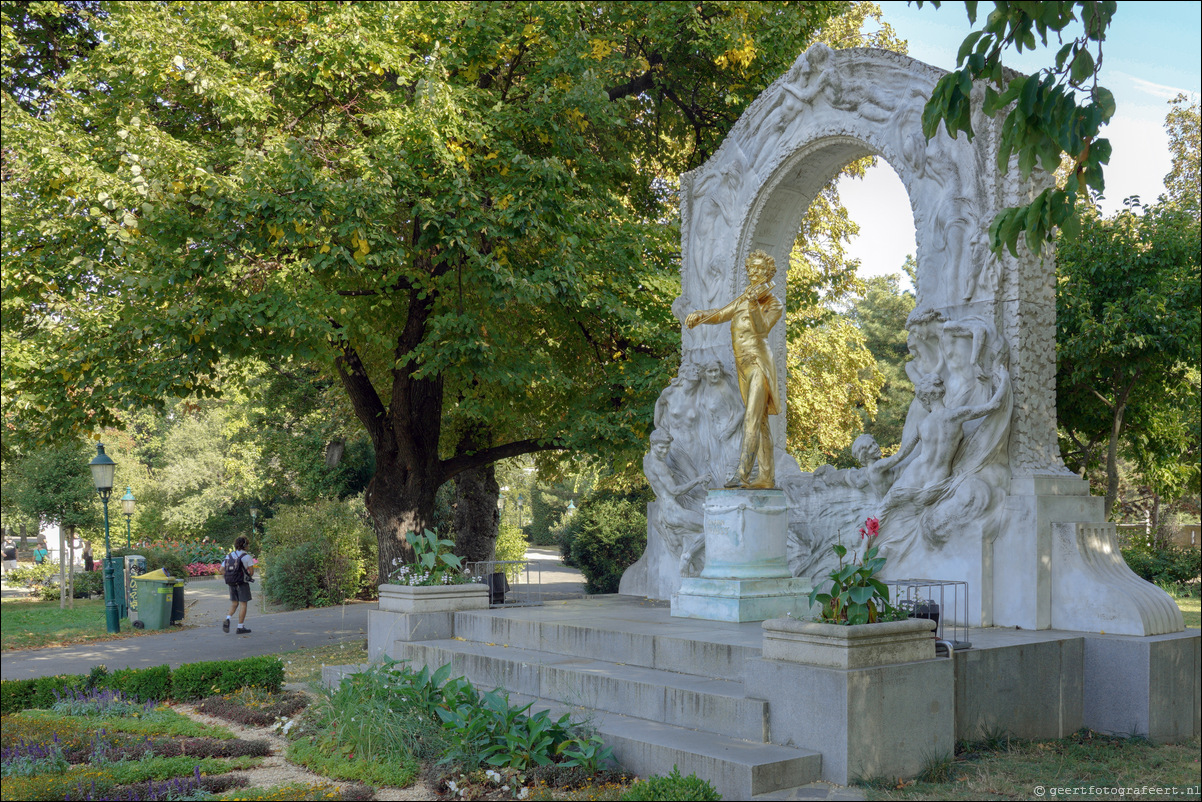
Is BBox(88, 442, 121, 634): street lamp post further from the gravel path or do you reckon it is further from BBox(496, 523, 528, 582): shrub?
the gravel path

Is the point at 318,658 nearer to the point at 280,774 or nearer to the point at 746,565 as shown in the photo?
the point at 280,774

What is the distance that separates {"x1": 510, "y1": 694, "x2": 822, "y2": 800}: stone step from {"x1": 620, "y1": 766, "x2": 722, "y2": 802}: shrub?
0.21 metres

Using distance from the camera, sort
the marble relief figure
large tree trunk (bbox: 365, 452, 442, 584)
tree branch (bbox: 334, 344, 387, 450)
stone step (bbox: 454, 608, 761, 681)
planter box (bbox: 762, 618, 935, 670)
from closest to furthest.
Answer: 1. planter box (bbox: 762, 618, 935, 670)
2. stone step (bbox: 454, 608, 761, 681)
3. the marble relief figure
4. large tree trunk (bbox: 365, 452, 442, 584)
5. tree branch (bbox: 334, 344, 387, 450)

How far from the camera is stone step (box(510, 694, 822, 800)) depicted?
604 centimetres

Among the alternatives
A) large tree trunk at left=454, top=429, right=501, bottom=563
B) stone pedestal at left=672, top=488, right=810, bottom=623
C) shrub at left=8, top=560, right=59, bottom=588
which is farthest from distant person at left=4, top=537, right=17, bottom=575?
stone pedestal at left=672, top=488, right=810, bottom=623

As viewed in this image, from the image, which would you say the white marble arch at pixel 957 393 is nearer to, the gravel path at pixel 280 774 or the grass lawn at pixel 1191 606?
the gravel path at pixel 280 774

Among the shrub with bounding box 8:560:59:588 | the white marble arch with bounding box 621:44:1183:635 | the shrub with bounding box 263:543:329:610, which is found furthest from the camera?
the shrub with bounding box 8:560:59:588

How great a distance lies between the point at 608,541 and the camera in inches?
1014

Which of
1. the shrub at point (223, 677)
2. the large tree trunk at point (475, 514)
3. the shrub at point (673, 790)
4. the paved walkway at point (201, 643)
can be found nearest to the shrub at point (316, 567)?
the paved walkway at point (201, 643)

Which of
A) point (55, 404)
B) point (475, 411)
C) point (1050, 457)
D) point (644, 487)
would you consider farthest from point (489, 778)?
point (644, 487)

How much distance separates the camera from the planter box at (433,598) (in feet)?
35.2

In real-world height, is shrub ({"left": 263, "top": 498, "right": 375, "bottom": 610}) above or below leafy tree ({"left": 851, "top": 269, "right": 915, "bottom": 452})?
below

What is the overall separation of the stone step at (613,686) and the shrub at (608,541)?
15.5 m

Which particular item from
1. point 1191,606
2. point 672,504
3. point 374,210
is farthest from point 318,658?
point 1191,606
